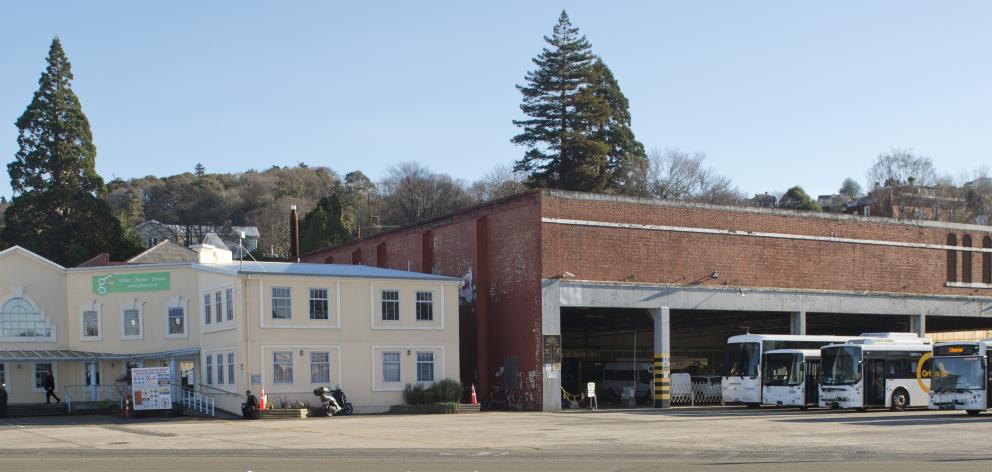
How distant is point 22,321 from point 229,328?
11753mm

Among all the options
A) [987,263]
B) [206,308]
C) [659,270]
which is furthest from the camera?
[987,263]

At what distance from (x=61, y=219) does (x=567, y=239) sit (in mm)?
41496

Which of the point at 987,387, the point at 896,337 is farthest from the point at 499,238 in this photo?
the point at 987,387

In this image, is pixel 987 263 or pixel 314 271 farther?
pixel 987 263

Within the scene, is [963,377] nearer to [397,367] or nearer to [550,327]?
[550,327]

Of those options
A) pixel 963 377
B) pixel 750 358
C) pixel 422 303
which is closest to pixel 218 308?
pixel 422 303

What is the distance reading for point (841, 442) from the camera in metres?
25.1

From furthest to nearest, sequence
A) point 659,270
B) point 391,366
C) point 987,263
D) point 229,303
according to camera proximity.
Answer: point 987,263 → point 659,270 → point 391,366 → point 229,303

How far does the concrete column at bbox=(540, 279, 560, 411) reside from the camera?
43.7 m

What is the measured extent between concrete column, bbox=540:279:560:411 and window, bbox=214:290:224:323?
1330 cm

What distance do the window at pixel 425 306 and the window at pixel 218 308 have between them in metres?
8.18

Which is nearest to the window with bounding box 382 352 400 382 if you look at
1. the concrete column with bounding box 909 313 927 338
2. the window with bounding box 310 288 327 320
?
the window with bounding box 310 288 327 320

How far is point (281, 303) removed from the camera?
42.3m

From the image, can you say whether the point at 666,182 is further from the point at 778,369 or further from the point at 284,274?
the point at 284,274
